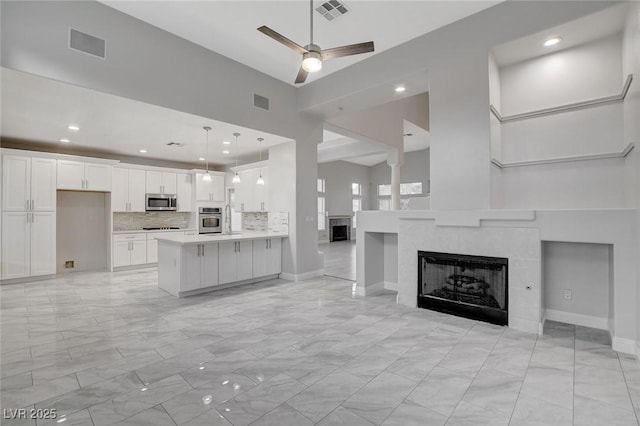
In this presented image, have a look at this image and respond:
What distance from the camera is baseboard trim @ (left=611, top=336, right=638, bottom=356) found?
8.95ft

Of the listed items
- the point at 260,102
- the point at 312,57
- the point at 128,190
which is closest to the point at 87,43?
the point at 260,102

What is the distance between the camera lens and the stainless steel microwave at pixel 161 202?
7812 millimetres

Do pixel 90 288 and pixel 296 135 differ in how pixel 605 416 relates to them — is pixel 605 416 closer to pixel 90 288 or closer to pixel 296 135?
pixel 296 135

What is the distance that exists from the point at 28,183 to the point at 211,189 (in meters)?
3.85

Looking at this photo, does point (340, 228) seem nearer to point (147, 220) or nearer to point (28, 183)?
point (147, 220)

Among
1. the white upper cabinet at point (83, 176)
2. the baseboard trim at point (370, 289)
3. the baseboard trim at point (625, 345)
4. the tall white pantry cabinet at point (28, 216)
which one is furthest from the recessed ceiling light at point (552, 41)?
the tall white pantry cabinet at point (28, 216)

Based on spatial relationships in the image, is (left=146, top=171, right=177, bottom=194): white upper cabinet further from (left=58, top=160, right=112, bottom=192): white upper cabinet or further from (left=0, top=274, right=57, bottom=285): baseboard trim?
(left=0, top=274, right=57, bottom=285): baseboard trim

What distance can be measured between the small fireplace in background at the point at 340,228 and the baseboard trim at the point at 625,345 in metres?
11.8

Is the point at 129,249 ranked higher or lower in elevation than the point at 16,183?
lower

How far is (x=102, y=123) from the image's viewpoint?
500cm

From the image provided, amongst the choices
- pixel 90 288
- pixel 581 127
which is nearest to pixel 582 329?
pixel 581 127

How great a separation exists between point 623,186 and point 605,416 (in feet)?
8.99

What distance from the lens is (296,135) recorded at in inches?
238

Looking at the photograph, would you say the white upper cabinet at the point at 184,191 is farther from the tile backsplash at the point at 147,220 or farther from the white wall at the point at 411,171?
the white wall at the point at 411,171
